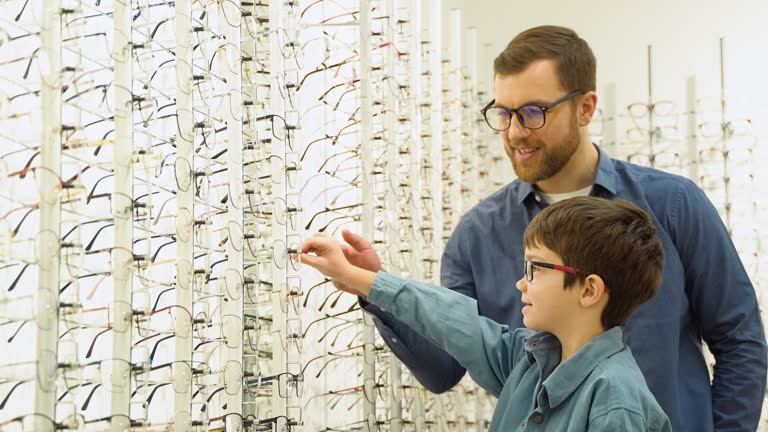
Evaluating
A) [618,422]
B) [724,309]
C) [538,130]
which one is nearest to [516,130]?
[538,130]

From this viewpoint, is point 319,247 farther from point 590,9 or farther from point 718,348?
point 590,9

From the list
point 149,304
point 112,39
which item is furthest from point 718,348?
point 112,39

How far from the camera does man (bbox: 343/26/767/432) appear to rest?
2.01m

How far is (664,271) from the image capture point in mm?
2031

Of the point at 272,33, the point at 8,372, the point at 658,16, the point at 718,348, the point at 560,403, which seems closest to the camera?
the point at 8,372

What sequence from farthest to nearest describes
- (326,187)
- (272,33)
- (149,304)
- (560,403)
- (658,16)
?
(658,16), (326,187), (272,33), (149,304), (560,403)

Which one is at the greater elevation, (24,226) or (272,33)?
(272,33)

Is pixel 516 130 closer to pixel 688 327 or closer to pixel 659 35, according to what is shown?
pixel 688 327

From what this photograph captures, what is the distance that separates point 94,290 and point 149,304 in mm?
152

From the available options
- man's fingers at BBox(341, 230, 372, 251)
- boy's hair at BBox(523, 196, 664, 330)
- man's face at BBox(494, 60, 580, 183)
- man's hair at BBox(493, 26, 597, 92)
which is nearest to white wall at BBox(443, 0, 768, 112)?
man's hair at BBox(493, 26, 597, 92)

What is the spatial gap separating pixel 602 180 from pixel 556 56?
0.28 metres

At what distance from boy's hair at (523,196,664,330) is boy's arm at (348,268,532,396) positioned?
0.18 meters

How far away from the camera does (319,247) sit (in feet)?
5.75

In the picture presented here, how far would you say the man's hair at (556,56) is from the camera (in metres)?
2.07
